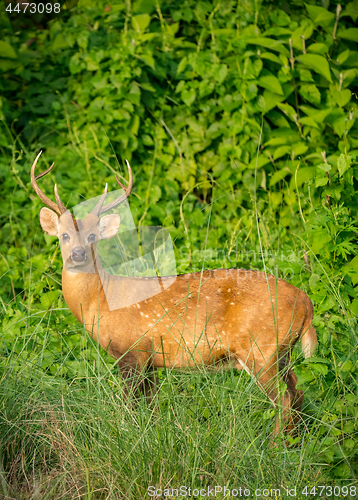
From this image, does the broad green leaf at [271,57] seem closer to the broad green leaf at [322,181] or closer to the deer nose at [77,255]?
the broad green leaf at [322,181]

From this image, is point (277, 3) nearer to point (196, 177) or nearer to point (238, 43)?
point (238, 43)

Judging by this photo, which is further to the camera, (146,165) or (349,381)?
(146,165)

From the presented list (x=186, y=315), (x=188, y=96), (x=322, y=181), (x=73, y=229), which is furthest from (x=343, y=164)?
(x=188, y=96)

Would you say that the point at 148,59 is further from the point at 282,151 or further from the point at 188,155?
the point at 282,151

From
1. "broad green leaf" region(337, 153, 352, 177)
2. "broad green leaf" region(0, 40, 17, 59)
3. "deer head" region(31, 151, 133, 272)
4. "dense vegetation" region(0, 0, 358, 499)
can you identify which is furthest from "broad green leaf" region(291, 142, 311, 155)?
"broad green leaf" region(0, 40, 17, 59)

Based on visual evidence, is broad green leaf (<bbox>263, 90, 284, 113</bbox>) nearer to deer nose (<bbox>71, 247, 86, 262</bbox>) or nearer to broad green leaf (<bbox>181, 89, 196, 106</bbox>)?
broad green leaf (<bbox>181, 89, 196, 106</bbox>)

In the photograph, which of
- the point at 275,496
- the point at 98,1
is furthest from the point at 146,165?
the point at 275,496

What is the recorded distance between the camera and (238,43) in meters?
5.07

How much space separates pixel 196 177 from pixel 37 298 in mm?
2397

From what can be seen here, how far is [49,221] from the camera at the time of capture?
3.20m

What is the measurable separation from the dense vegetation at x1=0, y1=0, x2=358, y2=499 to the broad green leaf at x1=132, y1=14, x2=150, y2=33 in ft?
0.07

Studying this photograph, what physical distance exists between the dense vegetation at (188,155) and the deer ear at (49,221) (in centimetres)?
28

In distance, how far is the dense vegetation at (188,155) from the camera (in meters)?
2.84

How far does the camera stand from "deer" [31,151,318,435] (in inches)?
116
